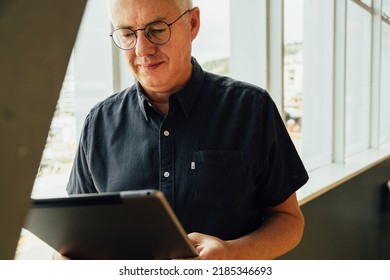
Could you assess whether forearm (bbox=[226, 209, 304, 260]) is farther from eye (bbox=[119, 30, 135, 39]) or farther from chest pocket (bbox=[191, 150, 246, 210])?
eye (bbox=[119, 30, 135, 39])

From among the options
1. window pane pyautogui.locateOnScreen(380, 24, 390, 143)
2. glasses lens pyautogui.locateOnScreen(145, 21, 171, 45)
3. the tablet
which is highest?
glasses lens pyautogui.locateOnScreen(145, 21, 171, 45)

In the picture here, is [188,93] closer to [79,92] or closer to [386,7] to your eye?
[79,92]

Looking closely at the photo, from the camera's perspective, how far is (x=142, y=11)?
1024 millimetres

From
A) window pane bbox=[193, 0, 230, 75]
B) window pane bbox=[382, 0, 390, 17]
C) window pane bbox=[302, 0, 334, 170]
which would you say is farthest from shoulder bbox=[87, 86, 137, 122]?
window pane bbox=[382, 0, 390, 17]

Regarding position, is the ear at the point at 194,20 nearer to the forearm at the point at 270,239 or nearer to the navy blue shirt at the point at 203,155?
the navy blue shirt at the point at 203,155

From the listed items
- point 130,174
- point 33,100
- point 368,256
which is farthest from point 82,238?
point 368,256

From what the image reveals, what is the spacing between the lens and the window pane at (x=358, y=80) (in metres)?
4.16

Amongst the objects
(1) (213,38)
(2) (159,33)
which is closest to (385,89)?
(1) (213,38)

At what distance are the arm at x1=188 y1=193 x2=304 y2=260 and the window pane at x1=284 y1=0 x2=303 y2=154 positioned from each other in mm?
1566

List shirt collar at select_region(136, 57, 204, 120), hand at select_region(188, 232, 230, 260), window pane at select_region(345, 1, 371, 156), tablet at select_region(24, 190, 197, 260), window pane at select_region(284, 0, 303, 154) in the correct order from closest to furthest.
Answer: tablet at select_region(24, 190, 197, 260) < hand at select_region(188, 232, 230, 260) < shirt collar at select_region(136, 57, 204, 120) < window pane at select_region(284, 0, 303, 154) < window pane at select_region(345, 1, 371, 156)

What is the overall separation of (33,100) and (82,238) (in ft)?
1.73

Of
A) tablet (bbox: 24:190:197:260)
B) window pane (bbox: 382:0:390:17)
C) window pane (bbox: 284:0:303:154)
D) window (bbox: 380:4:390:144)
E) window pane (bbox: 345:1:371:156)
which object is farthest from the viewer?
window (bbox: 380:4:390:144)

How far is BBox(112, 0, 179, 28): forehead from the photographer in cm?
102

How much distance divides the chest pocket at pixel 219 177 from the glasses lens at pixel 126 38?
337mm
